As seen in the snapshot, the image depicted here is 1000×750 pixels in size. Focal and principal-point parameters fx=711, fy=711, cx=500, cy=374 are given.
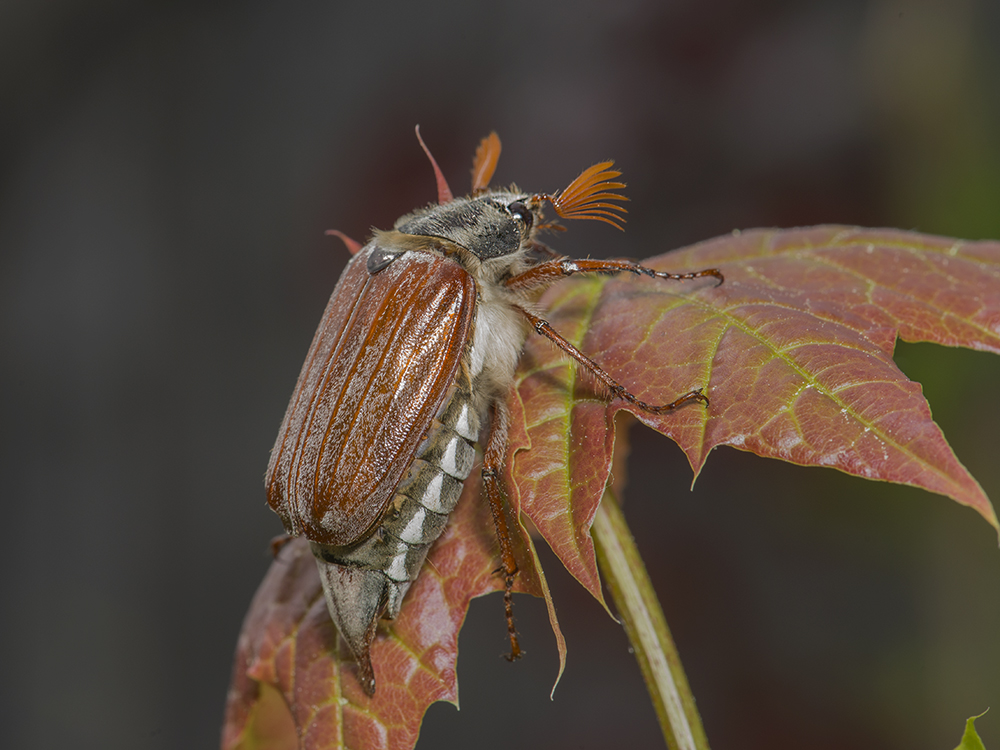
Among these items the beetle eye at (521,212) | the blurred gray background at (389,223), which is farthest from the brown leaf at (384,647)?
the blurred gray background at (389,223)

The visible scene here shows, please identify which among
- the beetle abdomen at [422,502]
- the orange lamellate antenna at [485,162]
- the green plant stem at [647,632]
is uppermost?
the orange lamellate antenna at [485,162]

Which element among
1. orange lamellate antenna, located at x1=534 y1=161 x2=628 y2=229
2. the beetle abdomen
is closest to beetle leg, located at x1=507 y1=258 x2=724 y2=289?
orange lamellate antenna, located at x1=534 y1=161 x2=628 y2=229

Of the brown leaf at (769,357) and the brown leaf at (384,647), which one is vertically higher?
the brown leaf at (769,357)

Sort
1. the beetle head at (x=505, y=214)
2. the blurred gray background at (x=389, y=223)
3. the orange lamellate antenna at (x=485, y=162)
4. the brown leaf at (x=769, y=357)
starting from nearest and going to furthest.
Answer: the brown leaf at (x=769, y=357) → the beetle head at (x=505, y=214) → the orange lamellate antenna at (x=485, y=162) → the blurred gray background at (x=389, y=223)

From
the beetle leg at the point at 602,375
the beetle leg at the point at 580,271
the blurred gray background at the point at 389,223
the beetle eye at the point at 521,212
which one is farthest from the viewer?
the blurred gray background at the point at 389,223

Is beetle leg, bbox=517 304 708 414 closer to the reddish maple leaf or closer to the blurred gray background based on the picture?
the reddish maple leaf

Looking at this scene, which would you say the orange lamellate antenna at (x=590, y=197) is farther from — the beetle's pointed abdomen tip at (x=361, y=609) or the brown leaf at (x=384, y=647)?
the beetle's pointed abdomen tip at (x=361, y=609)

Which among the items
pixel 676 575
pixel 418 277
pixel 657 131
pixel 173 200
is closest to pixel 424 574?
pixel 418 277

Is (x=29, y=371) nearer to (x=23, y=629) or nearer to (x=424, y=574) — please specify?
(x=23, y=629)

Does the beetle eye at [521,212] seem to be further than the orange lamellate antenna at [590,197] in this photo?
Yes
